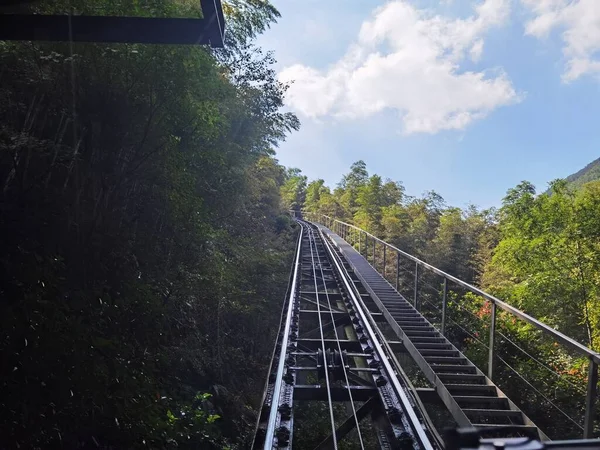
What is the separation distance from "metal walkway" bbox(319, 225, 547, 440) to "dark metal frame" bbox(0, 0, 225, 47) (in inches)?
140

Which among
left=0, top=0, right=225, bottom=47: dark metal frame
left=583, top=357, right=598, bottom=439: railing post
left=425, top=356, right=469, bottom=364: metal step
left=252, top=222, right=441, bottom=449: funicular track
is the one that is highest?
left=0, top=0, right=225, bottom=47: dark metal frame

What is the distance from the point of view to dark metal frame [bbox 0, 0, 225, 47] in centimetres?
352

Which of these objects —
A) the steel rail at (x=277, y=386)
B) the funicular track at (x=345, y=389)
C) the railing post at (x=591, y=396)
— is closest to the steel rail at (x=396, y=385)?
the funicular track at (x=345, y=389)

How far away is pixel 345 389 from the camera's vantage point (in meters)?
5.05

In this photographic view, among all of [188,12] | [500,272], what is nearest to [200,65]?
[188,12]

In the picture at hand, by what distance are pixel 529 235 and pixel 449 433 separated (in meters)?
22.1

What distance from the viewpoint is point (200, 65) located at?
5383 millimetres

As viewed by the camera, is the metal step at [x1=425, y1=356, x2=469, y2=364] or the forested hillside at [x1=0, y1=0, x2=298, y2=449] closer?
the forested hillside at [x1=0, y1=0, x2=298, y2=449]

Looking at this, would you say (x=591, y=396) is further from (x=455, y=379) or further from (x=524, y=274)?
(x=524, y=274)

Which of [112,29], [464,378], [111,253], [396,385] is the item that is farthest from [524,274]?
[112,29]

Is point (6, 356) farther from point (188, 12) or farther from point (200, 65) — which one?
point (188, 12)

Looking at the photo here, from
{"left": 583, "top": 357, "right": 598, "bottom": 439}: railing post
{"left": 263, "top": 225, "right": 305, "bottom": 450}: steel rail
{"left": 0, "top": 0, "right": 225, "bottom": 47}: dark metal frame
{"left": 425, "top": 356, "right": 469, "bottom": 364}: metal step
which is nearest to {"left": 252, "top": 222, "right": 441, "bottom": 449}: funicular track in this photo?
{"left": 263, "top": 225, "right": 305, "bottom": 450}: steel rail

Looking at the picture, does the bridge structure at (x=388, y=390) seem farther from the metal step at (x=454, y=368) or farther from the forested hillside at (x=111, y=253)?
the forested hillside at (x=111, y=253)

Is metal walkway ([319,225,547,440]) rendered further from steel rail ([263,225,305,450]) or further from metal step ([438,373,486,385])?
steel rail ([263,225,305,450])
